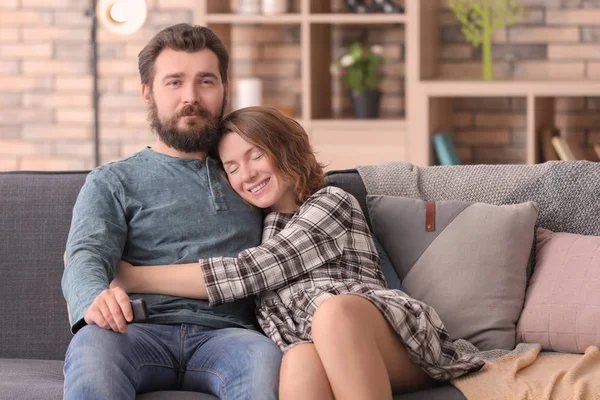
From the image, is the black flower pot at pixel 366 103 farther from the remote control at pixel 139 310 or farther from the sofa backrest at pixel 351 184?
the remote control at pixel 139 310

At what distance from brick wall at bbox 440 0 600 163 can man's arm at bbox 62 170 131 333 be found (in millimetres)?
2558

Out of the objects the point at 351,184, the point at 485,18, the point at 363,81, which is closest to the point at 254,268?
the point at 351,184

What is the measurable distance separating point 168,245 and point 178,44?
0.52 metres

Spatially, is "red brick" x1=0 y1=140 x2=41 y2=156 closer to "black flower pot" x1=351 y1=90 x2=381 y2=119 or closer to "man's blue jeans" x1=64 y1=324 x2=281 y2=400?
"black flower pot" x1=351 y1=90 x2=381 y2=119

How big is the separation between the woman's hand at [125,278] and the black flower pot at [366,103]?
229cm

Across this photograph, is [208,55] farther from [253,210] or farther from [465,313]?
[465,313]

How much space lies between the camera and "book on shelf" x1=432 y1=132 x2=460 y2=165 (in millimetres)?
4125

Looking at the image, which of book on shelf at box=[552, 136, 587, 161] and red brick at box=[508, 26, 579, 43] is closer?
book on shelf at box=[552, 136, 587, 161]

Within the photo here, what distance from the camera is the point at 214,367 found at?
2066mm

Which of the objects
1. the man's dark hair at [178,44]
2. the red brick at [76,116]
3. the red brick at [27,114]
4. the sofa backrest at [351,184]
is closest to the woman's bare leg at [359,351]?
the sofa backrest at [351,184]

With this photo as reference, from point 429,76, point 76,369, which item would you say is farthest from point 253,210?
point 429,76

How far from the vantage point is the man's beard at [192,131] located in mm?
2391

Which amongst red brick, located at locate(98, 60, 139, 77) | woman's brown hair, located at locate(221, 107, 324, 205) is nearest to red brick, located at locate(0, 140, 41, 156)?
red brick, located at locate(98, 60, 139, 77)

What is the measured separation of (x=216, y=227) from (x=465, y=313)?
2.14 feet
